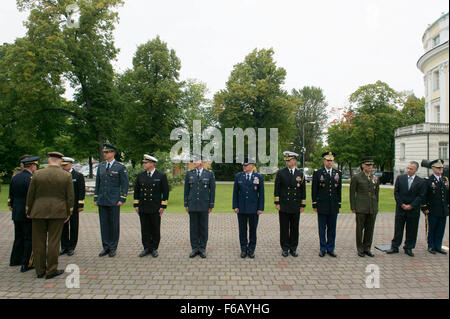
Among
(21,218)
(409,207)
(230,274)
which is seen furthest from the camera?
(409,207)

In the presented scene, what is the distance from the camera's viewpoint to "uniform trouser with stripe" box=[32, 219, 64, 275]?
539cm

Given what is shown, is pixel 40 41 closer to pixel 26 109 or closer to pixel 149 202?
→ pixel 26 109

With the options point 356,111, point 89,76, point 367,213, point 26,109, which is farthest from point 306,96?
point 367,213

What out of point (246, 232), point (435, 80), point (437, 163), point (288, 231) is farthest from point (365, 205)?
point (435, 80)

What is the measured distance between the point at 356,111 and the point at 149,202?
160 feet

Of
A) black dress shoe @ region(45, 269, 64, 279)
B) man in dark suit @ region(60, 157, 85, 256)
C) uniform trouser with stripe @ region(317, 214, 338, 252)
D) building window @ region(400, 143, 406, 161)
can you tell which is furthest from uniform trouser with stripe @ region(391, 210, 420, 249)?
building window @ region(400, 143, 406, 161)

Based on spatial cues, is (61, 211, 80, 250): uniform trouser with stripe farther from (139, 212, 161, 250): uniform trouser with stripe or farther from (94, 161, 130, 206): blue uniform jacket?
(139, 212, 161, 250): uniform trouser with stripe

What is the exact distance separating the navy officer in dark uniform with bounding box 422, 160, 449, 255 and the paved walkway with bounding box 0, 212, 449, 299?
378 mm

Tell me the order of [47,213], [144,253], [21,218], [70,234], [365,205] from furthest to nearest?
[70,234] < [365,205] < [144,253] < [21,218] < [47,213]

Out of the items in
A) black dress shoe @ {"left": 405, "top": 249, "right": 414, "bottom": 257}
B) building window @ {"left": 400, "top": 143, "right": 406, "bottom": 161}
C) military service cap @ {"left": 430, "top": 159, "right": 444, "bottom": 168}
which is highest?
building window @ {"left": 400, "top": 143, "right": 406, "bottom": 161}

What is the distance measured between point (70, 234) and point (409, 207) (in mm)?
7465

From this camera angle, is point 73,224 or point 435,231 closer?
point 435,231

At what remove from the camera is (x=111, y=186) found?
6941 millimetres

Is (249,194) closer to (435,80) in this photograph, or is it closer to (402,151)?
(435,80)
